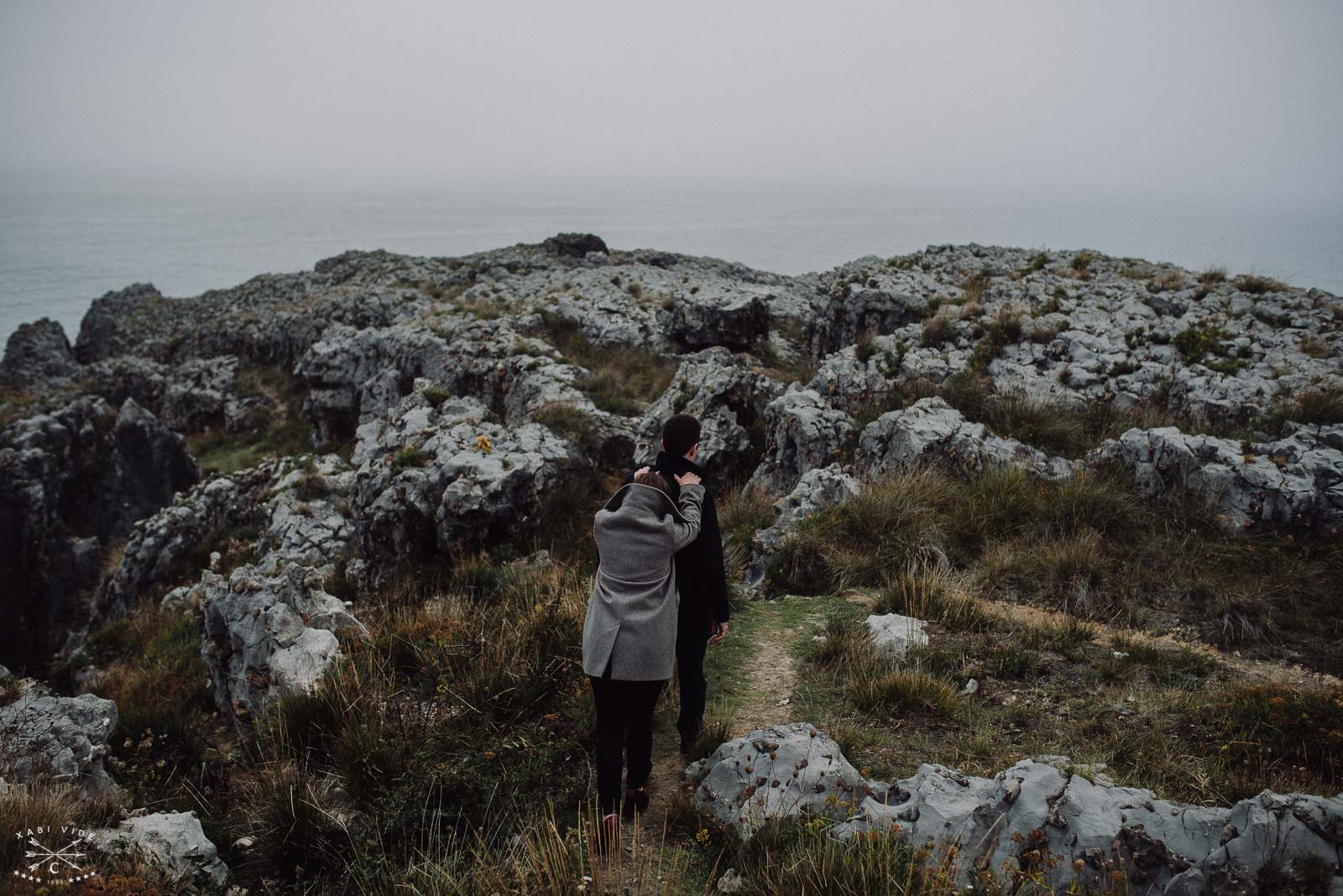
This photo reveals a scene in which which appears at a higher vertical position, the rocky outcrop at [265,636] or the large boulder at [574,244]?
the large boulder at [574,244]

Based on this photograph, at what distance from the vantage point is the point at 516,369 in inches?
689

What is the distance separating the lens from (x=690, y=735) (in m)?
4.81

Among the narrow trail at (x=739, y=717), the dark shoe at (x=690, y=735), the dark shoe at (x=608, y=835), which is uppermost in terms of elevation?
the dark shoe at (x=608, y=835)

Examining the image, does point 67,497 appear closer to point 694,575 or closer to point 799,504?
point 799,504

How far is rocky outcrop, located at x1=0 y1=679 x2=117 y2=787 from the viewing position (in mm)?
5047

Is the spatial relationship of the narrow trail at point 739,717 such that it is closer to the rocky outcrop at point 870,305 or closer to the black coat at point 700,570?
the black coat at point 700,570

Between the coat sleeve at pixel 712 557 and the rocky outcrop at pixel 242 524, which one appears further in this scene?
the rocky outcrop at pixel 242 524

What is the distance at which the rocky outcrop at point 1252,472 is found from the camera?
24.4 feet

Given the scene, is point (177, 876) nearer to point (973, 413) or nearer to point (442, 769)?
point (442, 769)

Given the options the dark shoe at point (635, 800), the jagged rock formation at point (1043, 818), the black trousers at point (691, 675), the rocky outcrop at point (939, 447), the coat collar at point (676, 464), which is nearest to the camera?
the jagged rock formation at point (1043, 818)

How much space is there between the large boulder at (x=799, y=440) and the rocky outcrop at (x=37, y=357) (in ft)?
185

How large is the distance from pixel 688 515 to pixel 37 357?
66518 millimetres

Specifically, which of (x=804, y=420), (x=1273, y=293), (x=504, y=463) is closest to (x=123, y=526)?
(x=504, y=463)

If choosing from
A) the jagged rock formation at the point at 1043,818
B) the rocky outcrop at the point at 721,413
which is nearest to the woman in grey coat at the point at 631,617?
the jagged rock formation at the point at 1043,818
